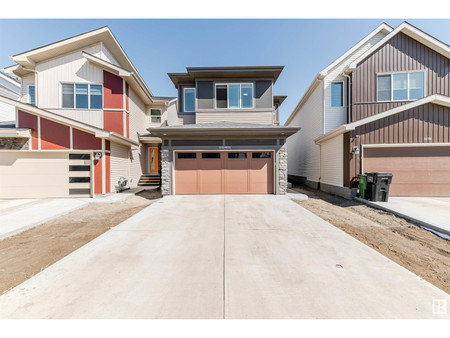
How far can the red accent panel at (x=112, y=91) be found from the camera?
33.0ft

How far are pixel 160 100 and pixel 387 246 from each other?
14464 mm

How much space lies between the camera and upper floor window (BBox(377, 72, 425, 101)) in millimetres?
9023

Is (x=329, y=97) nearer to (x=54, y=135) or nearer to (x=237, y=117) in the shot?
(x=237, y=117)

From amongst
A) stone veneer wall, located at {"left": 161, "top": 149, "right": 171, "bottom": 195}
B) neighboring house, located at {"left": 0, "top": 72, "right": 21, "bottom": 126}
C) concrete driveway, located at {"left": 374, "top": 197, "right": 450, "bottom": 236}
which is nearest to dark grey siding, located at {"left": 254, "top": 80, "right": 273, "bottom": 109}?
stone veneer wall, located at {"left": 161, "top": 149, "right": 171, "bottom": 195}

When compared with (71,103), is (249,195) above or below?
below

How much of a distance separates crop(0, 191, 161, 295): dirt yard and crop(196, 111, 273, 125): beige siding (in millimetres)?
5874

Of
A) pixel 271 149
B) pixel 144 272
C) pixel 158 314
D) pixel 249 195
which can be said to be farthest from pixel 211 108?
pixel 158 314

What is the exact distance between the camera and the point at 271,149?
847 centimetres

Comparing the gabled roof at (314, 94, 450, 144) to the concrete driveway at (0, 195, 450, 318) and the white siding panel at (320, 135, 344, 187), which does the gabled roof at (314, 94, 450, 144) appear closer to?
the white siding panel at (320, 135, 344, 187)

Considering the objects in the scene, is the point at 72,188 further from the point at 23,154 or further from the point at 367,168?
the point at 367,168

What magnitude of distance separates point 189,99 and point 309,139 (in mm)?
8648

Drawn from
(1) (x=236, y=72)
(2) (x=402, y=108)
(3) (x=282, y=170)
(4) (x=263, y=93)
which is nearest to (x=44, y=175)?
(1) (x=236, y=72)

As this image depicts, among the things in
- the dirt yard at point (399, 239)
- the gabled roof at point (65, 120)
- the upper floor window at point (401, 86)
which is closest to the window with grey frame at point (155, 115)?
the gabled roof at point (65, 120)

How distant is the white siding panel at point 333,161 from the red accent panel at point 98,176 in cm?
1147
